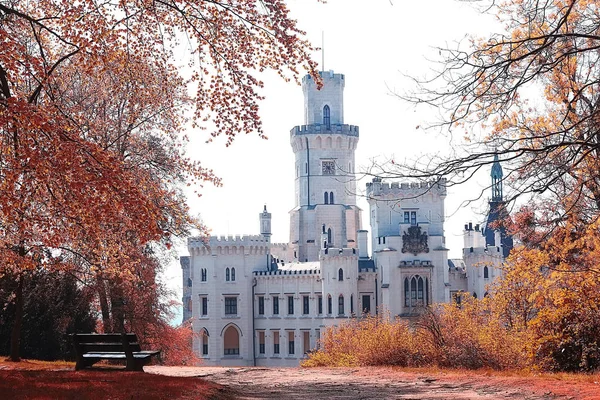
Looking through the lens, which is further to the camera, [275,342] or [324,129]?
[324,129]

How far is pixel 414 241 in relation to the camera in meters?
72.1

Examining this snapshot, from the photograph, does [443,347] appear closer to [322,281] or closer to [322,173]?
[322,281]

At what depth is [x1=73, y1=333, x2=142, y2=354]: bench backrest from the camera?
14.9m

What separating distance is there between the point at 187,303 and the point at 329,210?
924 inches

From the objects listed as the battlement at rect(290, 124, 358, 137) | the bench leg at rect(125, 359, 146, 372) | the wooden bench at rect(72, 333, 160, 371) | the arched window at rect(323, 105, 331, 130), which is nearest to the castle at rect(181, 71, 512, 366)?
the battlement at rect(290, 124, 358, 137)

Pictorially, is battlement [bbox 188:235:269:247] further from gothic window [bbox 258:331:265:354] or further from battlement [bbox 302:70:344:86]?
battlement [bbox 302:70:344:86]

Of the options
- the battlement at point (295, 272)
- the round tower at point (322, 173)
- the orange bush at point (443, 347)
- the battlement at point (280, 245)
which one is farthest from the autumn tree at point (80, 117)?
the battlement at point (280, 245)

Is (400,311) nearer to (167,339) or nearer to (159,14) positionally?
(167,339)

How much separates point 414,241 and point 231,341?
18.3 meters

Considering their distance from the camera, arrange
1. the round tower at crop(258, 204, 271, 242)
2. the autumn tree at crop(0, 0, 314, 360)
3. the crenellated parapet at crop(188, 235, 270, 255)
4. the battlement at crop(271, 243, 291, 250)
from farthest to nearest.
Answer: the battlement at crop(271, 243, 291, 250) < the round tower at crop(258, 204, 271, 242) < the crenellated parapet at crop(188, 235, 270, 255) < the autumn tree at crop(0, 0, 314, 360)

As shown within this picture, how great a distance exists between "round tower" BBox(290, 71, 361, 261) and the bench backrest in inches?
2710

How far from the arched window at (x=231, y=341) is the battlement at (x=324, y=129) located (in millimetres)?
21699

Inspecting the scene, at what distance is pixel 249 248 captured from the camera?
3061 inches

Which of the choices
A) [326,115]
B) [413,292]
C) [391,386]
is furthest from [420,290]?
[391,386]
